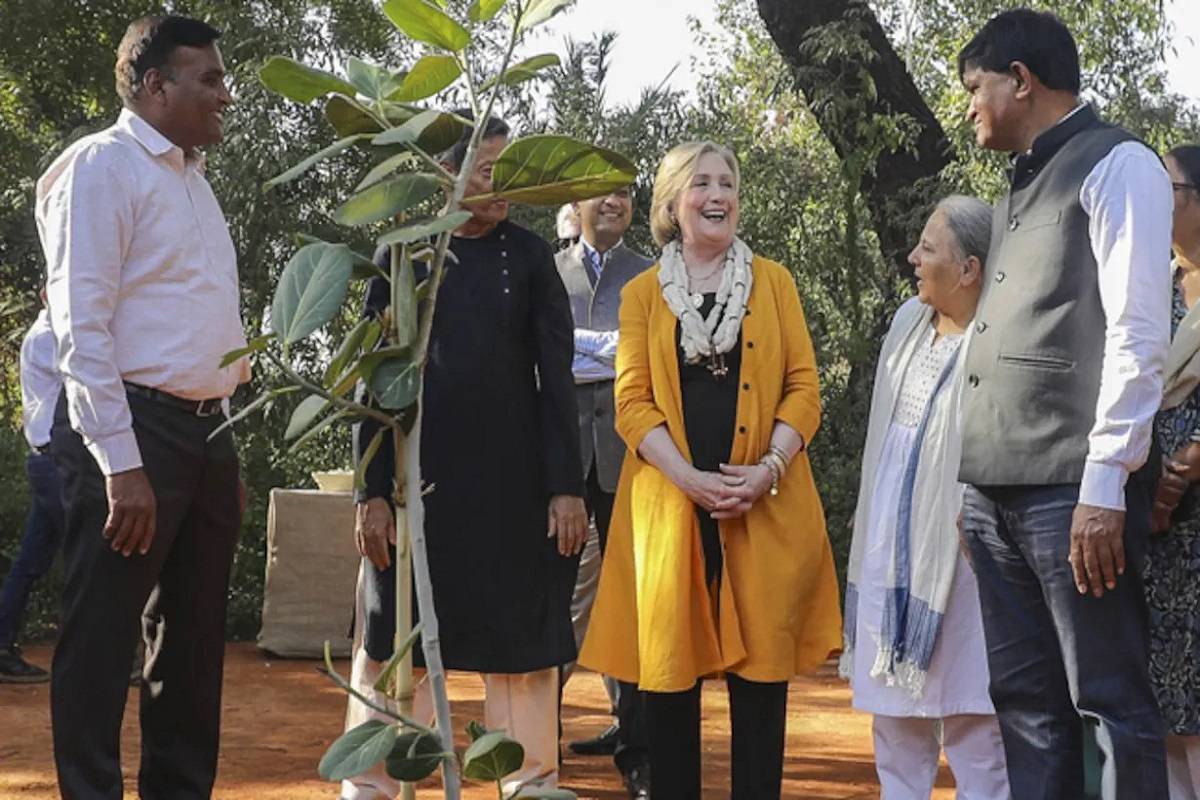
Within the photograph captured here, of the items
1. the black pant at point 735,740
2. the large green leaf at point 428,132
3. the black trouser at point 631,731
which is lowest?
the black trouser at point 631,731

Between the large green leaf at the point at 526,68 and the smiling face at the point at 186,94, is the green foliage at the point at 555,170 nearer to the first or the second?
the large green leaf at the point at 526,68

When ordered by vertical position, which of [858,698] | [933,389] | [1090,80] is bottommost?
[858,698]

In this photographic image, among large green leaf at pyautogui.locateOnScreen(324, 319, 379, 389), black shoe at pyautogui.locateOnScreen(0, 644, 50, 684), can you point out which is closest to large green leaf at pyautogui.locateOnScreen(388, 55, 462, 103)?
large green leaf at pyautogui.locateOnScreen(324, 319, 379, 389)

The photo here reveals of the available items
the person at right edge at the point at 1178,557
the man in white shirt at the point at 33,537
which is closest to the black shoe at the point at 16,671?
the man in white shirt at the point at 33,537

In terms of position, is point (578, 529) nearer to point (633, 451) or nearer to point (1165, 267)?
point (633, 451)

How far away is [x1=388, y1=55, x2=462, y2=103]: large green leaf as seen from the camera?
252cm

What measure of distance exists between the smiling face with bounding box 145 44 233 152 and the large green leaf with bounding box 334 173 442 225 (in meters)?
2.23

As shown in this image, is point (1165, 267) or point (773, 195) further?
point (773, 195)

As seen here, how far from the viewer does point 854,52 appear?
1198cm

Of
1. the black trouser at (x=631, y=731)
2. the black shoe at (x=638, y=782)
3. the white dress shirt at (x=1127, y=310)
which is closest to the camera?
the white dress shirt at (x=1127, y=310)

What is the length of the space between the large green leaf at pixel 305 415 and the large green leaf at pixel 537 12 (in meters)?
0.59

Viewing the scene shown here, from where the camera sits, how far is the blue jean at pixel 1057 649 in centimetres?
380

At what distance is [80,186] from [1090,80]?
9671 mm

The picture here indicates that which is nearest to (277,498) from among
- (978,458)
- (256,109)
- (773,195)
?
(256,109)
